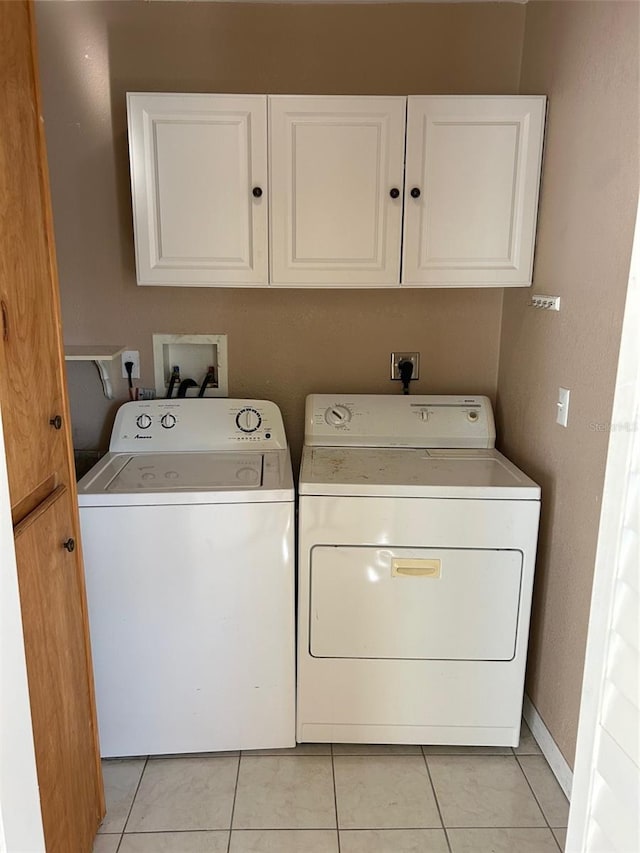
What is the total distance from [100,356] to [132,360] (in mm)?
238

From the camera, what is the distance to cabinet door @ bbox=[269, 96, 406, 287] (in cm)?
199

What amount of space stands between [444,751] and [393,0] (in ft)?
8.14

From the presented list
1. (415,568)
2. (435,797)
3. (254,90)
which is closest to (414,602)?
(415,568)

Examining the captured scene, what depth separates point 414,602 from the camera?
6.39 ft

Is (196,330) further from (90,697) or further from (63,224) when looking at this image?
(90,697)

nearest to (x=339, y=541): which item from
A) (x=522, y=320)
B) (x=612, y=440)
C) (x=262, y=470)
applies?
(x=262, y=470)

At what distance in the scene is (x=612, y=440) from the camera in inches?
32.0

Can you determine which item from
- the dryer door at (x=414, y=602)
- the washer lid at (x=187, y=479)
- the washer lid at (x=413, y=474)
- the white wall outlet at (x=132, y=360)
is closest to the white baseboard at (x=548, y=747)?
the dryer door at (x=414, y=602)

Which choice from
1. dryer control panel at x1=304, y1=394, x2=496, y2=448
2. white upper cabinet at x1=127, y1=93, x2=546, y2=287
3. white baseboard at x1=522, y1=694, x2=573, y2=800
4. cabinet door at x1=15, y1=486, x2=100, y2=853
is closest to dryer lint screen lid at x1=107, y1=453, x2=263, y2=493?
dryer control panel at x1=304, y1=394, x2=496, y2=448

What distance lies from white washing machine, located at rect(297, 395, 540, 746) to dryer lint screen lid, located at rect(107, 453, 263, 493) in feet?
0.63

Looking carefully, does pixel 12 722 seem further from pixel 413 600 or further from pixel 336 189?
pixel 336 189

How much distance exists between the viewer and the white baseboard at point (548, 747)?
188cm

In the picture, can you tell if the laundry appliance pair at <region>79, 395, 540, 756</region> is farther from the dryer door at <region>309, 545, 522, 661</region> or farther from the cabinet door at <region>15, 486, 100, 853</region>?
the cabinet door at <region>15, 486, 100, 853</region>

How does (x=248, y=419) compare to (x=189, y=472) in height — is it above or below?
above
